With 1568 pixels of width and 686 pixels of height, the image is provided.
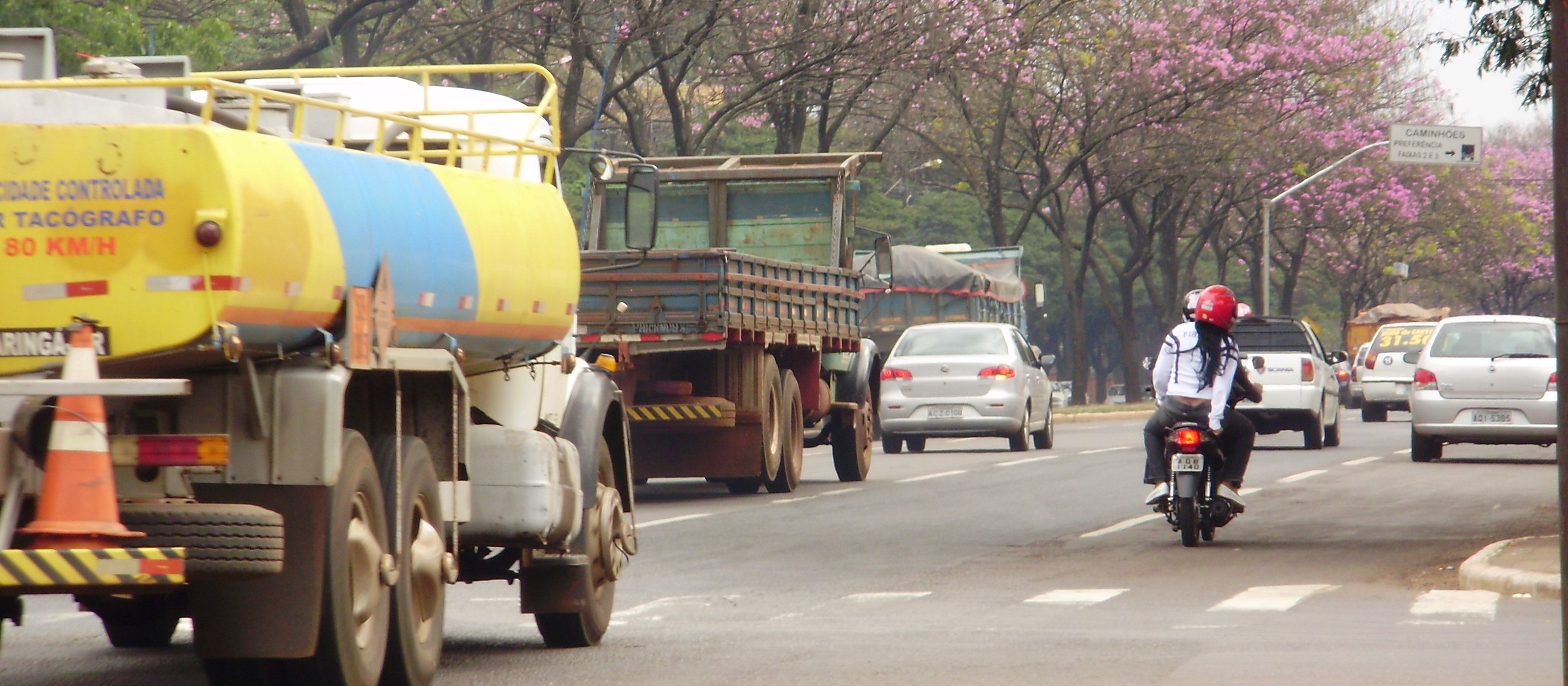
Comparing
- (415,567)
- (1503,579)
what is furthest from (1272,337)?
(415,567)

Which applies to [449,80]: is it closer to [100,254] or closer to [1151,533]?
[1151,533]

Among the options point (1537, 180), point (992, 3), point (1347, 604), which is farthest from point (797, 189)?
point (1537, 180)

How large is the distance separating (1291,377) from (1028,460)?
370cm

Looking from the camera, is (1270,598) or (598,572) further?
(1270,598)

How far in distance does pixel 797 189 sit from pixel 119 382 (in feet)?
51.0

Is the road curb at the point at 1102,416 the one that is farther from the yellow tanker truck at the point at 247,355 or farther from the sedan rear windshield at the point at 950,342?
the yellow tanker truck at the point at 247,355

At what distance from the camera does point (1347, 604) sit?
10.6 meters

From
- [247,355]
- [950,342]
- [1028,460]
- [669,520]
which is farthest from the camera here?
[950,342]

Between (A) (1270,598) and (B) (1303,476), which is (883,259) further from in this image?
(A) (1270,598)

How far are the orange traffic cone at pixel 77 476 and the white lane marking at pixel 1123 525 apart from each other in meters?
9.70

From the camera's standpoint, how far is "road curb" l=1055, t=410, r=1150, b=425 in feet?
127

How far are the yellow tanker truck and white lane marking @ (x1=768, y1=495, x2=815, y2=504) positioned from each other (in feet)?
33.2

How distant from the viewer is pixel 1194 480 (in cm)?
1359

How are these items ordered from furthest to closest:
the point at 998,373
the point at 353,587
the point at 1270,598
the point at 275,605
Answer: the point at 998,373
the point at 1270,598
the point at 353,587
the point at 275,605
